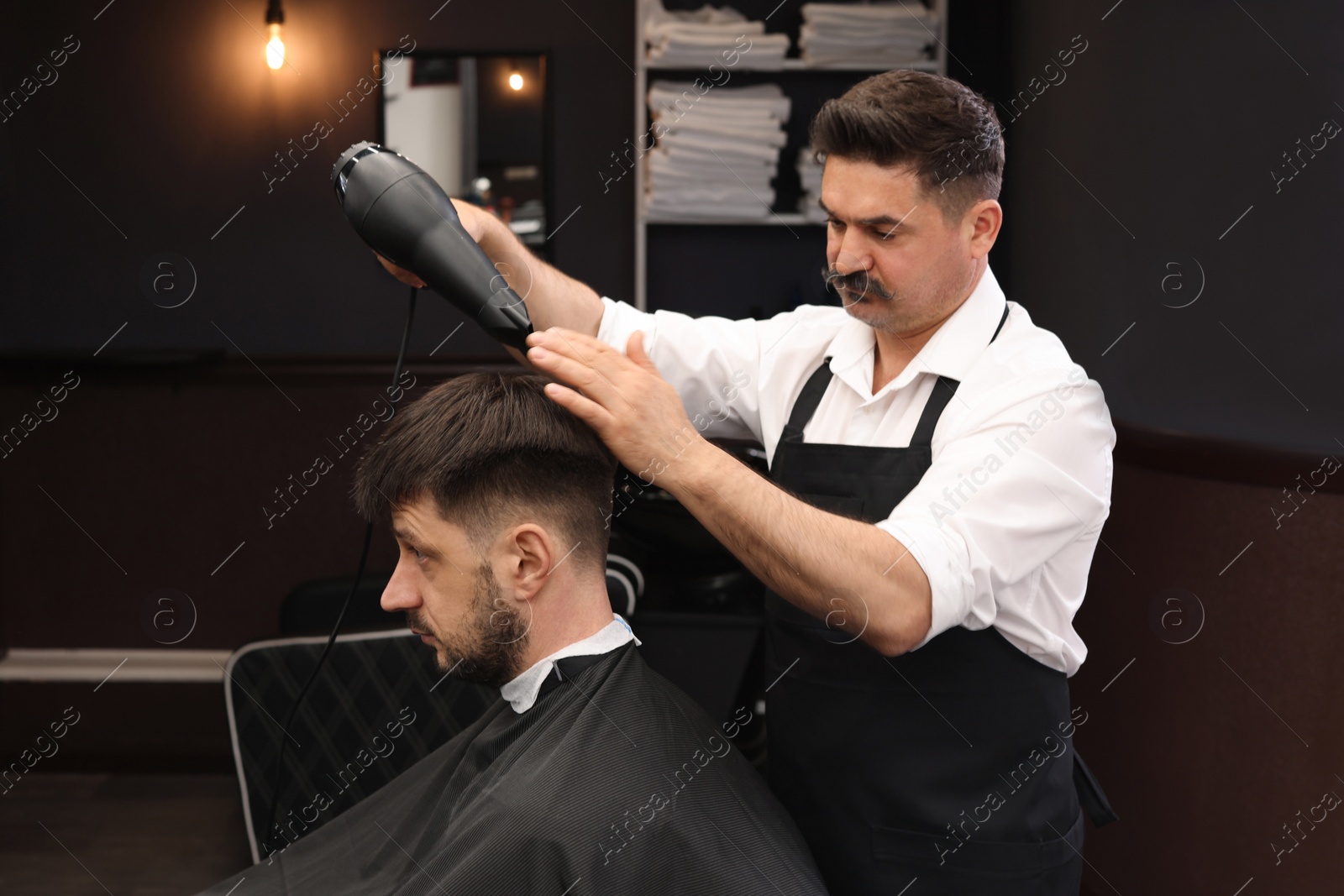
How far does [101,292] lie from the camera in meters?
3.25

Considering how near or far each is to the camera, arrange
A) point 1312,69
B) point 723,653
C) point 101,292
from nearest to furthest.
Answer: point 1312,69, point 723,653, point 101,292

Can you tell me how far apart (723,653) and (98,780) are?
2.25 m

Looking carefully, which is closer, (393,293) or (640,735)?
(640,735)

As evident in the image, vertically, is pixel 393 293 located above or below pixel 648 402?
below

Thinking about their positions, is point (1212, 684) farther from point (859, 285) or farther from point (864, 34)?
point (864, 34)

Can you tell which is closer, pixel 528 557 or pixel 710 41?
pixel 528 557

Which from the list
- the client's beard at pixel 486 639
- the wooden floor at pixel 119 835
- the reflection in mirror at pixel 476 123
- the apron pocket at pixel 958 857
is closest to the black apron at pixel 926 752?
the apron pocket at pixel 958 857

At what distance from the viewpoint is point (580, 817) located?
4.00ft

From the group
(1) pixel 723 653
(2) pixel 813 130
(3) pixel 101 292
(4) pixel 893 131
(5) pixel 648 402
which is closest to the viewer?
(5) pixel 648 402

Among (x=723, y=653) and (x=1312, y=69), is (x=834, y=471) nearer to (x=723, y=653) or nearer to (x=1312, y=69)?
(x=723, y=653)

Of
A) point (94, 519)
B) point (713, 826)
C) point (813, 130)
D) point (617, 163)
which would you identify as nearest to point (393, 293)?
point (617, 163)

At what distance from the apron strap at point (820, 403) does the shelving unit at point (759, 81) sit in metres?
1.51

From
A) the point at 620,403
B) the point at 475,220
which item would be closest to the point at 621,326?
the point at 475,220

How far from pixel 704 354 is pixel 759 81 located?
5.35 feet
